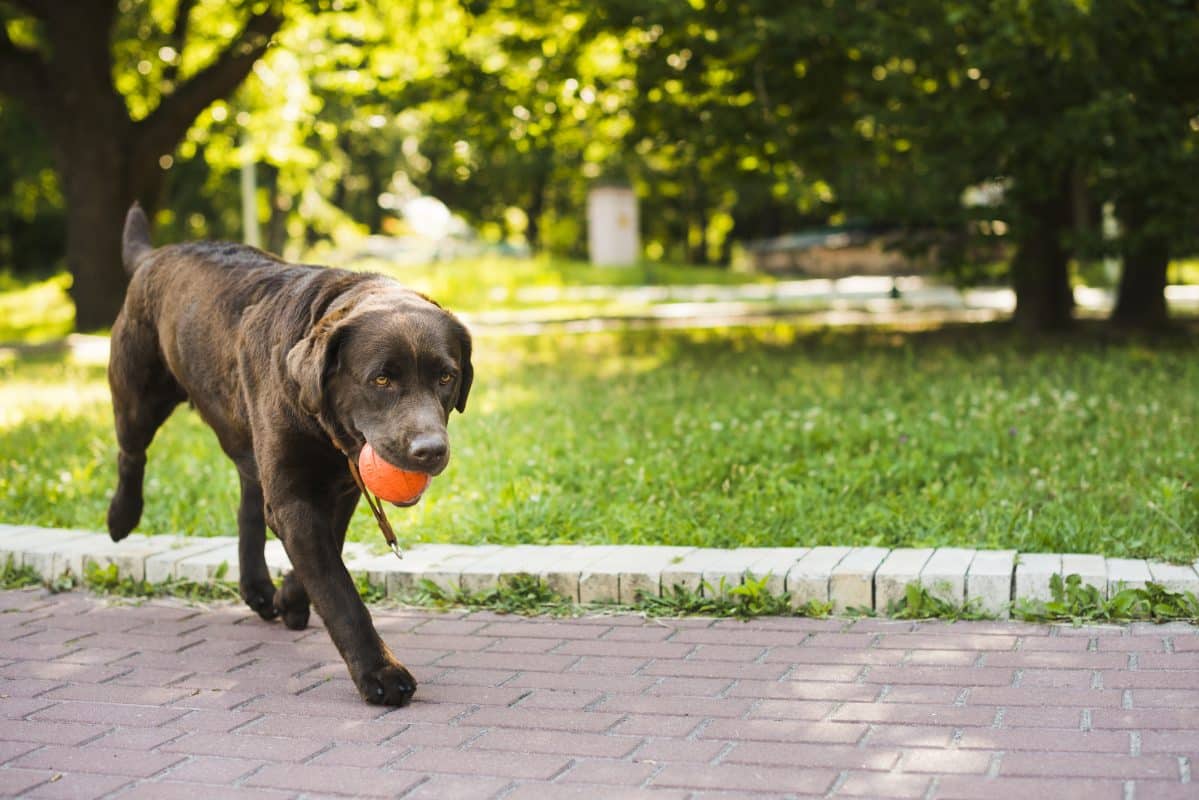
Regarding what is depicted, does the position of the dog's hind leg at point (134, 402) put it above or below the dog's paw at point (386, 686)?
above

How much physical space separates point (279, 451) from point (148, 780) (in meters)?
1.23

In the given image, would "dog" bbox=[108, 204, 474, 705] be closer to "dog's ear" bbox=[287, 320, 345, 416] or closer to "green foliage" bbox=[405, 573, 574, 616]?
"dog's ear" bbox=[287, 320, 345, 416]

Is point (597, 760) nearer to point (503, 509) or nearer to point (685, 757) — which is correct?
point (685, 757)

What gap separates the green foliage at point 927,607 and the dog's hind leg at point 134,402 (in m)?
3.28

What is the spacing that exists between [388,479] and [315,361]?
0.44 m

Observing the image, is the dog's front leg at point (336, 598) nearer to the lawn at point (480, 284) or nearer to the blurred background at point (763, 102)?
the blurred background at point (763, 102)

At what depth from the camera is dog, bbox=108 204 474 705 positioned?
414 centimetres

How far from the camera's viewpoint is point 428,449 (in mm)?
3986

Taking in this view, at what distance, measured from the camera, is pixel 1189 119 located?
13.3 meters

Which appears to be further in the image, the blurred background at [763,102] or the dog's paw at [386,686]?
the blurred background at [763,102]

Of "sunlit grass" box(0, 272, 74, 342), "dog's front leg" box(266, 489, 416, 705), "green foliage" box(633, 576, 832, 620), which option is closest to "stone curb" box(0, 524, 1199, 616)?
"green foliage" box(633, 576, 832, 620)

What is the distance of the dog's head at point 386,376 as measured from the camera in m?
4.04

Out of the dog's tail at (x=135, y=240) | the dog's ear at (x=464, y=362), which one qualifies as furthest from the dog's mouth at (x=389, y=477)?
the dog's tail at (x=135, y=240)

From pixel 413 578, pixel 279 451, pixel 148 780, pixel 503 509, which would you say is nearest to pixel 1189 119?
pixel 503 509
